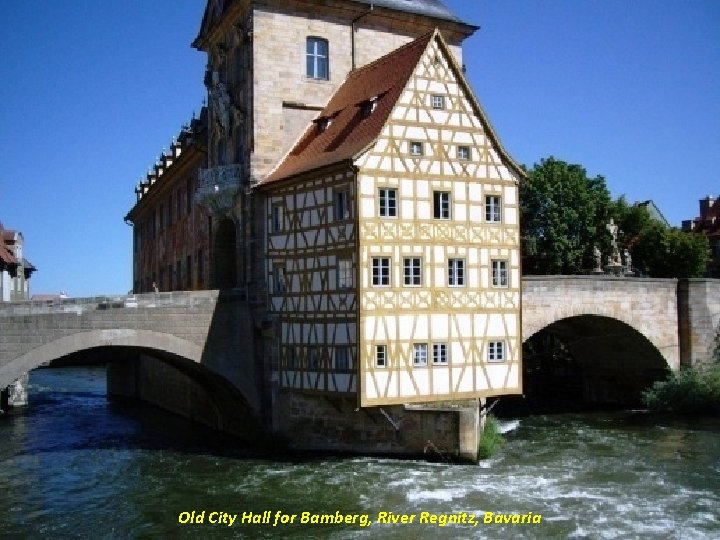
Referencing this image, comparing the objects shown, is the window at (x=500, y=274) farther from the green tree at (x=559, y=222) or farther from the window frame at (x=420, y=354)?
the green tree at (x=559, y=222)

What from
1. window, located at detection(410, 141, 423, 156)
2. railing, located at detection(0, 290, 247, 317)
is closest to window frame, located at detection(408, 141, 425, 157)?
window, located at detection(410, 141, 423, 156)

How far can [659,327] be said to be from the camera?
34.2 meters

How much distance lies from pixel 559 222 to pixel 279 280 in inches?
814

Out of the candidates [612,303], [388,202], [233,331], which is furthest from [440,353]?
[612,303]

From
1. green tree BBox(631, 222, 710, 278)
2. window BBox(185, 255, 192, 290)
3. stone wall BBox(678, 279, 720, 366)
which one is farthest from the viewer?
green tree BBox(631, 222, 710, 278)

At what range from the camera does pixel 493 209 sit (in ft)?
81.6

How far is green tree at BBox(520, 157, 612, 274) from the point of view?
42188 millimetres

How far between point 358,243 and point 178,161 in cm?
1687

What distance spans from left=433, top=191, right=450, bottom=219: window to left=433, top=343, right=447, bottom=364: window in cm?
360

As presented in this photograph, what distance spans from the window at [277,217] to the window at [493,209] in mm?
6198

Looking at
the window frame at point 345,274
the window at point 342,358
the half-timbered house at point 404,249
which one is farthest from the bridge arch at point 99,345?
the window frame at point 345,274

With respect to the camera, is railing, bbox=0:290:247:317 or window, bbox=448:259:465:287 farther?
window, bbox=448:259:465:287

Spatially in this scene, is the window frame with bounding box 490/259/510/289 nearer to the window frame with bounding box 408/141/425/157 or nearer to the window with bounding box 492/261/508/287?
the window with bounding box 492/261/508/287

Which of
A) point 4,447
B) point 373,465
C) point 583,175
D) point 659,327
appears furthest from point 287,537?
point 583,175
